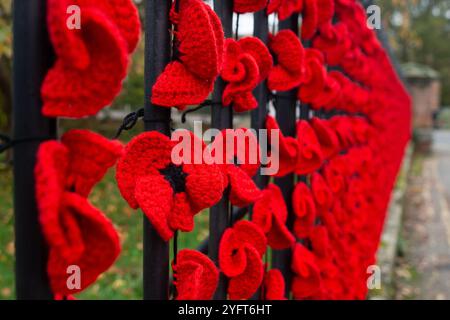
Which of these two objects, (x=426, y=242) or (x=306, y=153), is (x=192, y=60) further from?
(x=426, y=242)

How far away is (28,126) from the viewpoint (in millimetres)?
576

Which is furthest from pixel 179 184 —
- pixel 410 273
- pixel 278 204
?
pixel 410 273

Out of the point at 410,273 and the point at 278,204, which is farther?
the point at 410,273

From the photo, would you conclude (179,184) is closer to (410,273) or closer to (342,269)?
(342,269)

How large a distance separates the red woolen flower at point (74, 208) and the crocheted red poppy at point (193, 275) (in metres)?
0.25

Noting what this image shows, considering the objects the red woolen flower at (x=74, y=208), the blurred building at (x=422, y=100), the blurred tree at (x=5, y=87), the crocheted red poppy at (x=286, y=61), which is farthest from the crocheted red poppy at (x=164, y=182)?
the blurred building at (x=422, y=100)

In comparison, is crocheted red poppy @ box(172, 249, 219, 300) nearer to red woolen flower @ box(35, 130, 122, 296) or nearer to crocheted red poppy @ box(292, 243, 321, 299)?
red woolen flower @ box(35, 130, 122, 296)

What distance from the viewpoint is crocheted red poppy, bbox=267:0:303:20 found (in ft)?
4.10

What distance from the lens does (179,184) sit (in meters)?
0.86

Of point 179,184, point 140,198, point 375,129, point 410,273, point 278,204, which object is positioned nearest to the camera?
point 140,198

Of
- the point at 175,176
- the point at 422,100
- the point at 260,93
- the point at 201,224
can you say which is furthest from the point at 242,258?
the point at 422,100

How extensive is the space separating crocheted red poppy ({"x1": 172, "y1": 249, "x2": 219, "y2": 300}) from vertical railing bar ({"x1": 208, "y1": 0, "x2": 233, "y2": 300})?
0.14 meters

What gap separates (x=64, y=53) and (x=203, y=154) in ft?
1.24

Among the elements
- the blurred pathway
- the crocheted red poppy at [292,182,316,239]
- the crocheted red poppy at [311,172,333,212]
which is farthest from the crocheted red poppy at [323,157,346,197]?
the blurred pathway
